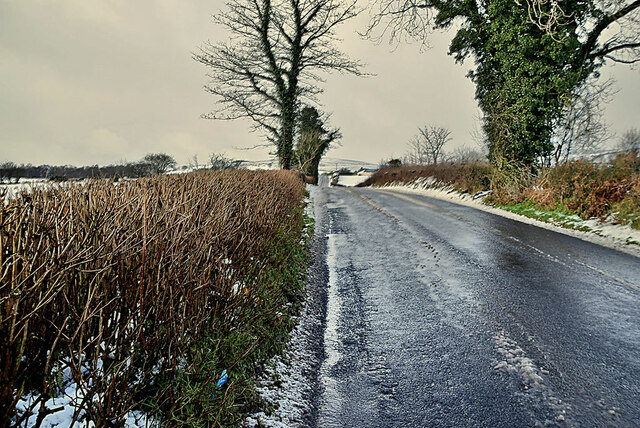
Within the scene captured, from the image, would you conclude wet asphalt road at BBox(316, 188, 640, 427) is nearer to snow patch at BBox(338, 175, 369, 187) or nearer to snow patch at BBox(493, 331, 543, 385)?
snow patch at BBox(493, 331, 543, 385)

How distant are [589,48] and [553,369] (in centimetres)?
1797

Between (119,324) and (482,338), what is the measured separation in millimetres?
3285

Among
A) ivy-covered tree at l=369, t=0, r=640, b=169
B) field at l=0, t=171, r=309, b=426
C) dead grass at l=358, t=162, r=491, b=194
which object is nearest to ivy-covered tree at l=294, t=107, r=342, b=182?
dead grass at l=358, t=162, r=491, b=194

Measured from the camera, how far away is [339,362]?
3381mm

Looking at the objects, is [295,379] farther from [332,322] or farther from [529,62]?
[529,62]

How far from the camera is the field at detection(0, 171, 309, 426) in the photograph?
162cm

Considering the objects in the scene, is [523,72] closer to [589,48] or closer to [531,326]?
[589,48]

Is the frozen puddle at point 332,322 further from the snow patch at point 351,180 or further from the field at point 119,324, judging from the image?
the snow patch at point 351,180

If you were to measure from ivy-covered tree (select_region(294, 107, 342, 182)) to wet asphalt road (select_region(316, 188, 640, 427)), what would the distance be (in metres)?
26.4

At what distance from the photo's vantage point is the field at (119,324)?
1617mm

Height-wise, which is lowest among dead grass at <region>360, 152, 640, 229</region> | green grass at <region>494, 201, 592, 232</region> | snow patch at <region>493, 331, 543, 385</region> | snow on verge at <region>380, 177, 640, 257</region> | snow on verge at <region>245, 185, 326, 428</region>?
snow on verge at <region>245, 185, 326, 428</region>

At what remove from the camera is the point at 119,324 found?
196 centimetres

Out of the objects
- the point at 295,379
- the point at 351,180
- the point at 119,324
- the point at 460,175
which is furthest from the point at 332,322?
the point at 351,180

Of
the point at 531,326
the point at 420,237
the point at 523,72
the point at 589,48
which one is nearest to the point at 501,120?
the point at 523,72
